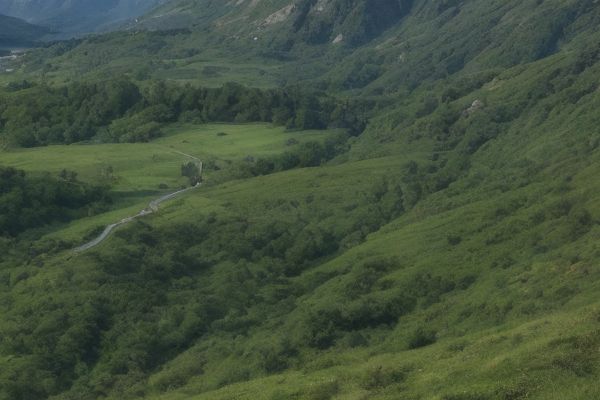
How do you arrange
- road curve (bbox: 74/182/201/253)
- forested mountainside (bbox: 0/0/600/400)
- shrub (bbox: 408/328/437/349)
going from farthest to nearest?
road curve (bbox: 74/182/201/253) → shrub (bbox: 408/328/437/349) → forested mountainside (bbox: 0/0/600/400)

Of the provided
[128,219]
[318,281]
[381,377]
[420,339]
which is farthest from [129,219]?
[381,377]

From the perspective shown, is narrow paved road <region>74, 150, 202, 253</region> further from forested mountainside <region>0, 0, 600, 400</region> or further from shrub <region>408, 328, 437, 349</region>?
shrub <region>408, 328, 437, 349</region>

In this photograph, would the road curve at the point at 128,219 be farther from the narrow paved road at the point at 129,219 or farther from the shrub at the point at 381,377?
the shrub at the point at 381,377

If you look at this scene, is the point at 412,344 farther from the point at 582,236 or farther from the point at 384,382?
the point at 582,236

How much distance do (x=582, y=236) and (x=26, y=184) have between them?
109m

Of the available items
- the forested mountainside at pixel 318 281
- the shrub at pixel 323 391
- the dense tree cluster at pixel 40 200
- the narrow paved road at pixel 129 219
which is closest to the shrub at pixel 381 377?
the forested mountainside at pixel 318 281

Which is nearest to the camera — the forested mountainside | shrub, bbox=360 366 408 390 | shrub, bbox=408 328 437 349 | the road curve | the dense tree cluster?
shrub, bbox=360 366 408 390

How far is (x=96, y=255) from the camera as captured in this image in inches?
5300

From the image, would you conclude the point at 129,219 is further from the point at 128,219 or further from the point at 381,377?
the point at 381,377

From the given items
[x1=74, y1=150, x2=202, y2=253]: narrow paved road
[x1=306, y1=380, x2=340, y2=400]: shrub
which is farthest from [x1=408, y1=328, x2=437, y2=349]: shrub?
[x1=74, y1=150, x2=202, y2=253]: narrow paved road

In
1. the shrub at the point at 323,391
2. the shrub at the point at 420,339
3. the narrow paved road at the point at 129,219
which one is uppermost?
the shrub at the point at 323,391

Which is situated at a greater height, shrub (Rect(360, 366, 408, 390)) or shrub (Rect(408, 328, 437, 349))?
shrub (Rect(360, 366, 408, 390))

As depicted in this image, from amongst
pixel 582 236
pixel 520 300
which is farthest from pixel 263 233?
pixel 520 300

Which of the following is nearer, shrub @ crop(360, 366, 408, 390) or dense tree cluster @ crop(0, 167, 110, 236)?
shrub @ crop(360, 366, 408, 390)
